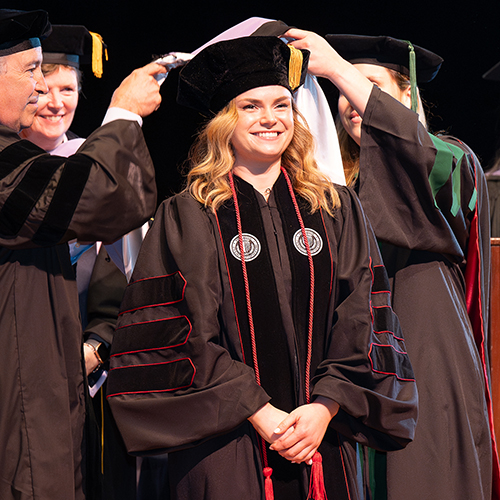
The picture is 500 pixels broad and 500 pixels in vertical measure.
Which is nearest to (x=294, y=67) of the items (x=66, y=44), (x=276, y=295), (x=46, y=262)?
(x=276, y=295)

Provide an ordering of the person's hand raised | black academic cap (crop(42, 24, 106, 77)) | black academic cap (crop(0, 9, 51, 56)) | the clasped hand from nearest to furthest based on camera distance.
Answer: the clasped hand, black academic cap (crop(0, 9, 51, 56)), the person's hand raised, black academic cap (crop(42, 24, 106, 77))

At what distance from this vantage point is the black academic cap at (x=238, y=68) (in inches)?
92.4

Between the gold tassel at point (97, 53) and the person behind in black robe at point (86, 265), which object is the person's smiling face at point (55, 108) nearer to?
the person behind in black robe at point (86, 265)

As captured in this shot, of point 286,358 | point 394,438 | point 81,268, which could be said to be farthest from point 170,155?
point 394,438

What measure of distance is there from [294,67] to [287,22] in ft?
5.61

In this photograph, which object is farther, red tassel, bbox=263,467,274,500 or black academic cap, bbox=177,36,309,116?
black academic cap, bbox=177,36,309,116

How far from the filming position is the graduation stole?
215 cm

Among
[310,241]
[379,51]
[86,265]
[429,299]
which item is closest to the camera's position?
[310,241]

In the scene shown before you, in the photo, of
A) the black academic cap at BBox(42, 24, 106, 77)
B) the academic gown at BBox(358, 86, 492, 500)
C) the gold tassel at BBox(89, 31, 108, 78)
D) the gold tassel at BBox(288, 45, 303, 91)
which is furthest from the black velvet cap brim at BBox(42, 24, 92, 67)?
the academic gown at BBox(358, 86, 492, 500)

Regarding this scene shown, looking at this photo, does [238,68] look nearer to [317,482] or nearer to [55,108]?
[55,108]

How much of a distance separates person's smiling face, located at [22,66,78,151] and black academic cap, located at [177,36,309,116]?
3.32ft

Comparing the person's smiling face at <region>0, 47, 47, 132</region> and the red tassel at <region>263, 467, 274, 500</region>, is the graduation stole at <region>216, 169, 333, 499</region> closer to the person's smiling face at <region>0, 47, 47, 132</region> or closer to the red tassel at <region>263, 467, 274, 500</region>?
the red tassel at <region>263, 467, 274, 500</region>

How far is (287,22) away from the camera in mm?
3984

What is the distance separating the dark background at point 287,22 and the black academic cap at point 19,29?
145cm
